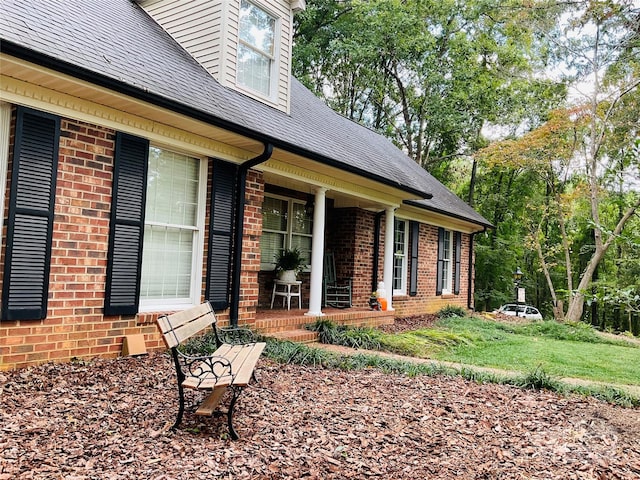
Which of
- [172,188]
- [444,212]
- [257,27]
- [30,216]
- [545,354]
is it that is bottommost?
[545,354]

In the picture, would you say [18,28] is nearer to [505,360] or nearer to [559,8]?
[505,360]

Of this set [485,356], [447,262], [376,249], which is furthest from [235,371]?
[447,262]

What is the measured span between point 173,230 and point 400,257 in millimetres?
7289

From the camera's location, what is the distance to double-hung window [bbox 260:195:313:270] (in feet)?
30.4

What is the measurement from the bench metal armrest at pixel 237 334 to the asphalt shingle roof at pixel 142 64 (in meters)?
2.50

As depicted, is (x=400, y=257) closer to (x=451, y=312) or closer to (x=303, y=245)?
(x=451, y=312)

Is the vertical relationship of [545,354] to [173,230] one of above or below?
below

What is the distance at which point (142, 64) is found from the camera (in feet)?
18.6

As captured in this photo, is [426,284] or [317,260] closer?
[317,260]

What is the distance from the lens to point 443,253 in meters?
13.9

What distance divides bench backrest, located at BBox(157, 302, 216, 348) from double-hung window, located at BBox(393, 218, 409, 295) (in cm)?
792

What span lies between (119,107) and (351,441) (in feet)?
13.3

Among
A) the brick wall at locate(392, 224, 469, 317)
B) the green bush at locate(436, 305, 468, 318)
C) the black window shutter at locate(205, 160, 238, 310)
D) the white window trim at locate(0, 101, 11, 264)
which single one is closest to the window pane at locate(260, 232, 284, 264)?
the black window shutter at locate(205, 160, 238, 310)

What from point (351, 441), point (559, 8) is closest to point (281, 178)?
point (351, 441)
